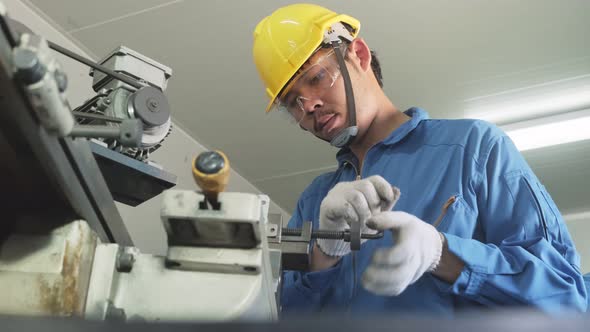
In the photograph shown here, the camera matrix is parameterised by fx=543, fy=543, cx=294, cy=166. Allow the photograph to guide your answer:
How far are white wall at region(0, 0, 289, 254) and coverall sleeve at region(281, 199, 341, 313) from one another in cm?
129

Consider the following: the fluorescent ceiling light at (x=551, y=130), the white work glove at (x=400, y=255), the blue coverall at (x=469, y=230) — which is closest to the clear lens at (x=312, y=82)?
the blue coverall at (x=469, y=230)

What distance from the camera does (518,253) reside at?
114 centimetres

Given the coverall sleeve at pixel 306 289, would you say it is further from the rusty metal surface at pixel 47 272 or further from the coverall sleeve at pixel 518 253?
the rusty metal surface at pixel 47 272

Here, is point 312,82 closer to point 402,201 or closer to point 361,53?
point 361,53

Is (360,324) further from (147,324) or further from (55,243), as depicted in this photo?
(55,243)

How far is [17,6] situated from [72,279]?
6.80 feet

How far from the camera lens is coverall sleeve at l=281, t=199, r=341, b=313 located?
4.73 ft

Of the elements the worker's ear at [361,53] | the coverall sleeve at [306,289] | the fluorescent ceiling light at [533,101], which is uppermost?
the fluorescent ceiling light at [533,101]

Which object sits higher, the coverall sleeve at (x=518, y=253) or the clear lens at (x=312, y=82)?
the clear lens at (x=312, y=82)

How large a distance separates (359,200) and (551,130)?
2470mm

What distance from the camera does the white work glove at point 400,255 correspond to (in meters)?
1.06

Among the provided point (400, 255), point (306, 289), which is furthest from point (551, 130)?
point (400, 255)

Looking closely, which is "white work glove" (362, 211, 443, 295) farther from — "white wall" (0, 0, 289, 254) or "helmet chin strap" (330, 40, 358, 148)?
"white wall" (0, 0, 289, 254)

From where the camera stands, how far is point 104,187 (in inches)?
31.4
